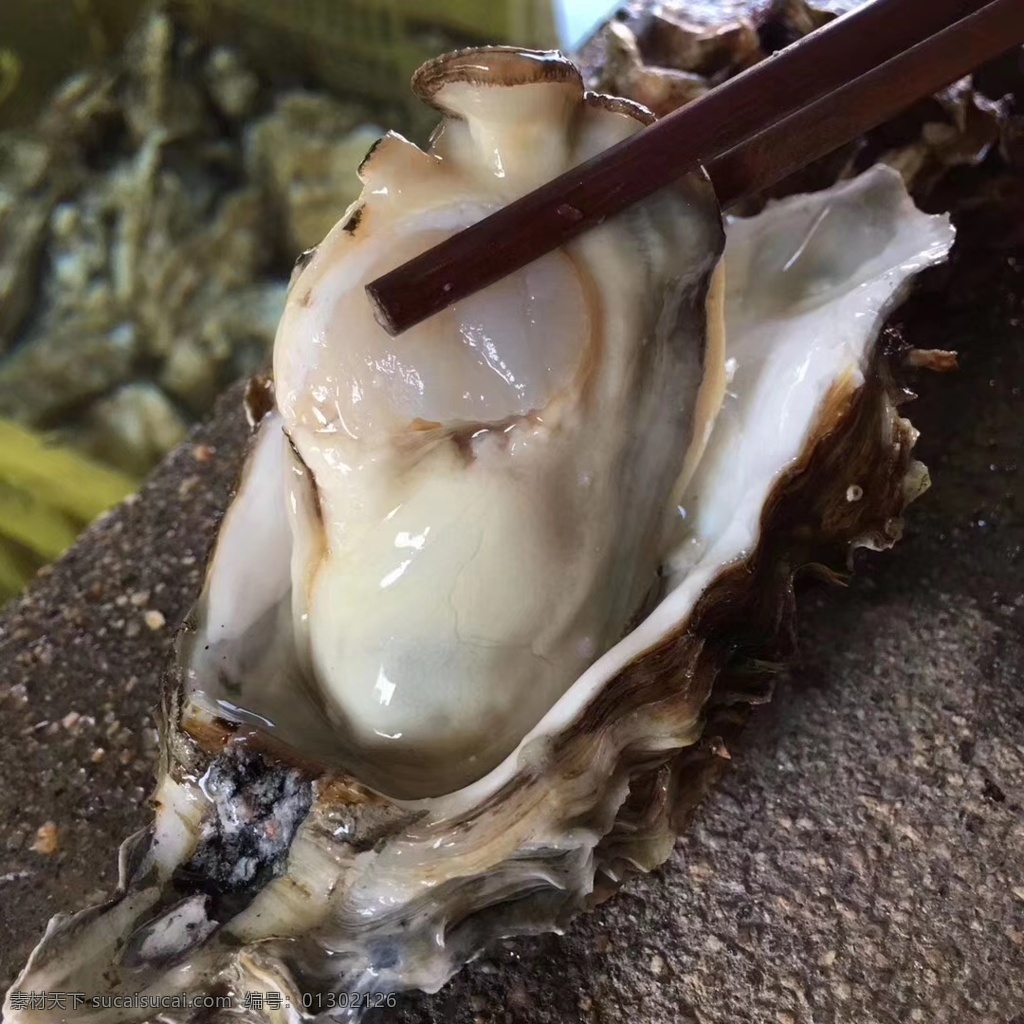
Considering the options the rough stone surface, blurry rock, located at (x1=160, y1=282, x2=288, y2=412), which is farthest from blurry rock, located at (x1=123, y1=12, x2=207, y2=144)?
the rough stone surface

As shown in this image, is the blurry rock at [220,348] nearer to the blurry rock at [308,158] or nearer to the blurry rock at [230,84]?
the blurry rock at [308,158]

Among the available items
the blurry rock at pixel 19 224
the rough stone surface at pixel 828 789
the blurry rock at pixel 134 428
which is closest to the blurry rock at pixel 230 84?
the blurry rock at pixel 19 224

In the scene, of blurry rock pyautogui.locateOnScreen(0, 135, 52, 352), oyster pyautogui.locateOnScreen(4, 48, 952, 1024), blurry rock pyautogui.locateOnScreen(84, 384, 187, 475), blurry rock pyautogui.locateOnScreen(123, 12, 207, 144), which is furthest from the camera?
blurry rock pyautogui.locateOnScreen(123, 12, 207, 144)

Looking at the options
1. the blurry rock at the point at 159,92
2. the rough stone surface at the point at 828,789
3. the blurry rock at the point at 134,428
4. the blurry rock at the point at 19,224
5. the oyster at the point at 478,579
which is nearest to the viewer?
the oyster at the point at 478,579

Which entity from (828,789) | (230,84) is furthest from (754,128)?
(230,84)

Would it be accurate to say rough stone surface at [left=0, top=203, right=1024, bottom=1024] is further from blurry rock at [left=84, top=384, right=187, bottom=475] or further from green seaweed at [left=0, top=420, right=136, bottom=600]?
blurry rock at [left=84, top=384, right=187, bottom=475]
